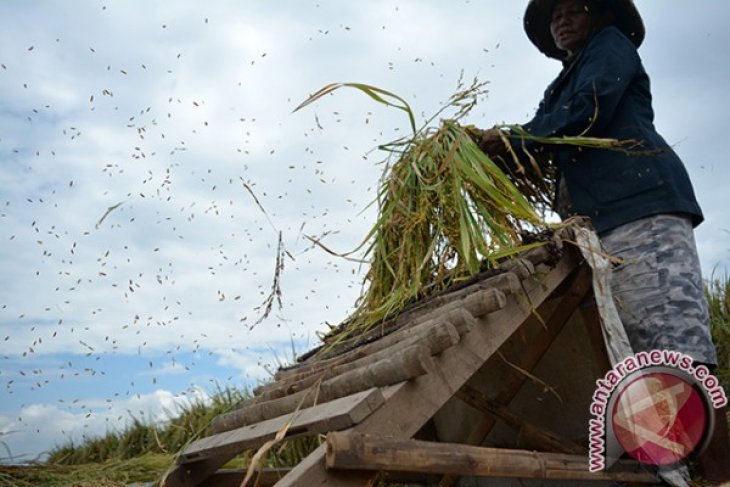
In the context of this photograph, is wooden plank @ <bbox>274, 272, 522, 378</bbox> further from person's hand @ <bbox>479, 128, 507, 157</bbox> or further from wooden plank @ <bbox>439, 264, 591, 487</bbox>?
person's hand @ <bbox>479, 128, 507, 157</bbox>

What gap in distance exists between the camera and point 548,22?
4.43 m

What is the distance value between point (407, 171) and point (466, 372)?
1.38m

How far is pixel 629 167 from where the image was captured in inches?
135

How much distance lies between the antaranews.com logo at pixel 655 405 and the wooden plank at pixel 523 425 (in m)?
0.40

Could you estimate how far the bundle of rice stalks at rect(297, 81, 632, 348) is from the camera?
3.23m

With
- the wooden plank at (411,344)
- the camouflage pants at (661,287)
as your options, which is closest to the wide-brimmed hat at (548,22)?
the camouflage pants at (661,287)

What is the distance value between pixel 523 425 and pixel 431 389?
1455 millimetres

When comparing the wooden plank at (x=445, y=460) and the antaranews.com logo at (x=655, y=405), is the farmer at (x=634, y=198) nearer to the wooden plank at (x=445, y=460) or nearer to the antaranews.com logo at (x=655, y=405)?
the antaranews.com logo at (x=655, y=405)

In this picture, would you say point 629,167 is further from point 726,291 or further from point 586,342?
point 726,291

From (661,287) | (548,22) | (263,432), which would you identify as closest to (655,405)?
(661,287)

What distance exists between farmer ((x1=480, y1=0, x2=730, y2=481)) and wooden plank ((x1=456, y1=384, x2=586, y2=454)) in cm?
63

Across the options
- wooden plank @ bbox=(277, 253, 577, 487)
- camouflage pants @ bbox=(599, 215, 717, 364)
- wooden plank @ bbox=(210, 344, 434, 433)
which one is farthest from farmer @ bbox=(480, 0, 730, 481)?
wooden plank @ bbox=(210, 344, 434, 433)

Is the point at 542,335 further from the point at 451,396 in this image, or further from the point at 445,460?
the point at 445,460

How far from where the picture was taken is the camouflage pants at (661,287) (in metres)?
3.21
